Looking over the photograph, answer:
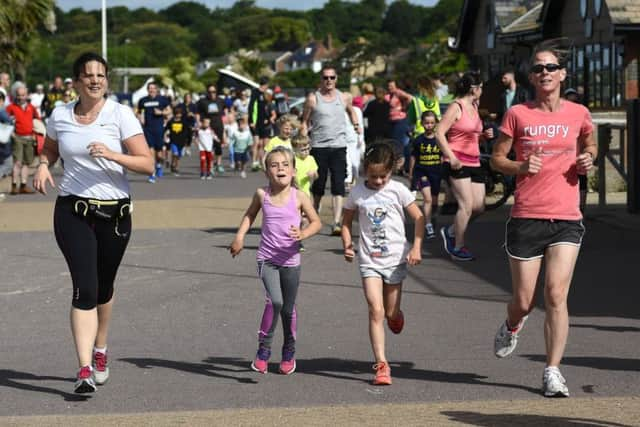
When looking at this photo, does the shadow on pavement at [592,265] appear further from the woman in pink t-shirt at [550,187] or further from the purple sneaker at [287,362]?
the purple sneaker at [287,362]

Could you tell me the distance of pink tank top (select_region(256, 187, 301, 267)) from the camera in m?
7.62

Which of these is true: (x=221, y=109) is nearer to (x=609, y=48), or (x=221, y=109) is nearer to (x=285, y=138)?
(x=609, y=48)

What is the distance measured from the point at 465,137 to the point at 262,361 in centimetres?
523

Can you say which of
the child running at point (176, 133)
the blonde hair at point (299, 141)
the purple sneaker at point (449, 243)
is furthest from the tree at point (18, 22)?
the purple sneaker at point (449, 243)

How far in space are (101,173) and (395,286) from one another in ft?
5.40

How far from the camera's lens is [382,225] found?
732cm

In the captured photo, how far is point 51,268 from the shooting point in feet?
41.2

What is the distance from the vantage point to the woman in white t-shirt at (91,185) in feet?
23.1

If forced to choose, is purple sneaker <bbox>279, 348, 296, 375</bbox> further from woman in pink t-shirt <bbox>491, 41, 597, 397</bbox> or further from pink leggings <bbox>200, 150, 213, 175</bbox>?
pink leggings <bbox>200, 150, 213, 175</bbox>

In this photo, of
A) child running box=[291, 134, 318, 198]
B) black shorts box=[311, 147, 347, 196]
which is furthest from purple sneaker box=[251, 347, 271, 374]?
black shorts box=[311, 147, 347, 196]

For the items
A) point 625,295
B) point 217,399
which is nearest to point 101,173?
point 217,399

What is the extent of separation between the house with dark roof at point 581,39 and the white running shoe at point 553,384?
12669 millimetres

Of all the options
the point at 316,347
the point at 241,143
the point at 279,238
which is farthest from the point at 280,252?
the point at 241,143

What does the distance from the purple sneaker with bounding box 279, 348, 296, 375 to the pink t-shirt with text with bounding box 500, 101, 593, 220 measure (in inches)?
57.8
